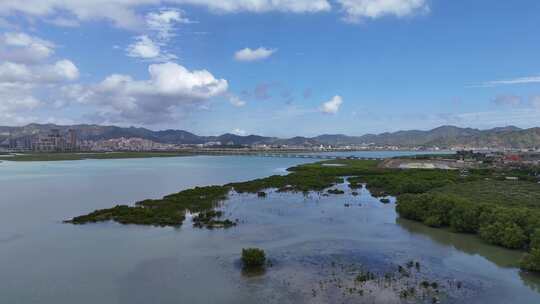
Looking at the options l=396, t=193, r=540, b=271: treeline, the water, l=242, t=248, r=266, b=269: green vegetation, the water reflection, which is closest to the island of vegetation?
l=396, t=193, r=540, b=271: treeline

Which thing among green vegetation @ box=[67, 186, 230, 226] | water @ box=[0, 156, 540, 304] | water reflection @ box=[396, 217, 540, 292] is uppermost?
green vegetation @ box=[67, 186, 230, 226]

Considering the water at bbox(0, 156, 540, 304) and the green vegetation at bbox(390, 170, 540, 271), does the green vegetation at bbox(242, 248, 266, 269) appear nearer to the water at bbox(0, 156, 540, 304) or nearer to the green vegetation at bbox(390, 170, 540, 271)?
the water at bbox(0, 156, 540, 304)

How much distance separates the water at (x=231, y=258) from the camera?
14.3 meters

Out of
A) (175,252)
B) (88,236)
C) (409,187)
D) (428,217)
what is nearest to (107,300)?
(175,252)

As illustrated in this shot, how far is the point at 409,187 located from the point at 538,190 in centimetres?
1071

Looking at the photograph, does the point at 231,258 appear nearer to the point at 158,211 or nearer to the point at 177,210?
the point at 158,211

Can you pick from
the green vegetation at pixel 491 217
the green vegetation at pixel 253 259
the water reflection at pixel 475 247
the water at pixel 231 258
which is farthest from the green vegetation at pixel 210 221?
the green vegetation at pixel 491 217

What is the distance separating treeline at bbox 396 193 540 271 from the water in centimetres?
69

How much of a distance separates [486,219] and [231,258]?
13831mm

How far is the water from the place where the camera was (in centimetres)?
1432

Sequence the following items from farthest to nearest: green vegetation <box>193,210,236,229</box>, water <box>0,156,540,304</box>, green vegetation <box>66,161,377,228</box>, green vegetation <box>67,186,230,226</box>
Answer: green vegetation <box>67,186,230,226</box> → green vegetation <box>66,161,377,228</box> → green vegetation <box>193,210,236,229</box> → water <box>0,156,540,304</box>

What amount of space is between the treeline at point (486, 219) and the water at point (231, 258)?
27.1 inches

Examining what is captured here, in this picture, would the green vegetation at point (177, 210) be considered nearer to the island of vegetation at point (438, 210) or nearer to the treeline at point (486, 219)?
the island of vegetation at point (438, 210)

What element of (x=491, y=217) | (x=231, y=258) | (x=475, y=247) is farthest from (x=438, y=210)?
(x=231, y=258)
